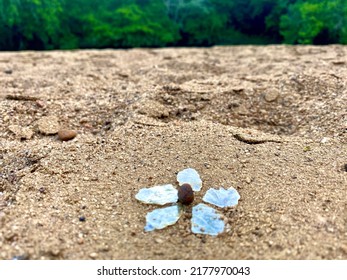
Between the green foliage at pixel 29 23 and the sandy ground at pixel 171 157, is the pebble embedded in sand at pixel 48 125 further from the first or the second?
the green foliage at pixel 29 23

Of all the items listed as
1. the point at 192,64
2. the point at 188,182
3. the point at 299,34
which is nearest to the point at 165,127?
the point at 188,182

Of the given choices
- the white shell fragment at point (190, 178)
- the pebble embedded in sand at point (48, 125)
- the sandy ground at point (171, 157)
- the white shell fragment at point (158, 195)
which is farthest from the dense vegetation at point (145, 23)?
the white shell fragment at point (158, 195)

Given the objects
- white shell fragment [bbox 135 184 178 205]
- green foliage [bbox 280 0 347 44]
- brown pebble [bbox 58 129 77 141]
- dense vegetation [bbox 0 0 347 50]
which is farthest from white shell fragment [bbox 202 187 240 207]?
dense vegetation [bbox 0 0 347 50]

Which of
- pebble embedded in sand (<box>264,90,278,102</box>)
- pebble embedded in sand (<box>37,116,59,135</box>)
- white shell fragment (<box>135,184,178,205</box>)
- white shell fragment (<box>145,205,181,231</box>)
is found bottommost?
white shell fragment (<box>145,205,181,231</box>)

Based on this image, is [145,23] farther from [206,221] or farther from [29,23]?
[206,221]

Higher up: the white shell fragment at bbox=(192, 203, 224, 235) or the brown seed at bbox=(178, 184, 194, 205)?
the brown seed at bbox=(178, 184, 194, 205)

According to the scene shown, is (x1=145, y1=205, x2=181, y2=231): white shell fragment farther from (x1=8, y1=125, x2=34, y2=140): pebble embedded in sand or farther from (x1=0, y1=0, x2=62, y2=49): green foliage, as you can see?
(x1=0, y1=0, x2=62, y2=49): green foliage
